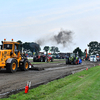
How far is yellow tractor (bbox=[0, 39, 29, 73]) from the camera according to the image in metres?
12.0

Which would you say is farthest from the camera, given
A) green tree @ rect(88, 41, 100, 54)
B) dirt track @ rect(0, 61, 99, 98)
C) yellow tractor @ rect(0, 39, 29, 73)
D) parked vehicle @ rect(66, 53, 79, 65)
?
green tree @ rect(88, 41, 100, 54)

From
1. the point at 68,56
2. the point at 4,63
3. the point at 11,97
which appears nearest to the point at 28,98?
the point at 11,97

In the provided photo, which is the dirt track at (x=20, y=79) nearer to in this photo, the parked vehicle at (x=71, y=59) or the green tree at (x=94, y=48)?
the parked vehicle at (x=71, y=59)

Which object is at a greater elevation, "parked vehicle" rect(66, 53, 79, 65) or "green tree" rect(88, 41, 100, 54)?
"green tree" rect(88, 41, 100, 54)

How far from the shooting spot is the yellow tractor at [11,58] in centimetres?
1200

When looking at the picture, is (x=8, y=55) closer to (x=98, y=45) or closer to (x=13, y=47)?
(x=13, y=47)

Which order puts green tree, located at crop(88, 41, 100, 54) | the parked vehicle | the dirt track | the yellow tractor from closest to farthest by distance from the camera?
the dirt track → the yellow tractor → the parked vehicle → green tree, located at crop(88, 41, 100, 54)

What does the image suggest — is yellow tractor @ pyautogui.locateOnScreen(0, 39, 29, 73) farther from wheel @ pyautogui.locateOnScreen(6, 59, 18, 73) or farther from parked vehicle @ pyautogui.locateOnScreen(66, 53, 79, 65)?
parked vehicle @ pyautogui.locateOnScreen(66, 53, 79, 65)

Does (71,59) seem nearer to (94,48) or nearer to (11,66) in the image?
(11,66)

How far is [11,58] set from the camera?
12406 mm

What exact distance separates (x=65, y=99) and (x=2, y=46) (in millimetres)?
9394

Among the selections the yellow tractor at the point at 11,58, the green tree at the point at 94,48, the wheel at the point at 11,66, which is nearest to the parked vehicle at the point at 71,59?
the yellow tractor at the point at 11,58

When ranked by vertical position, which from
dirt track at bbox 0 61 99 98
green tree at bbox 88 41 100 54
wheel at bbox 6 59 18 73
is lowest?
dirt track at bbox 0 61 99 98

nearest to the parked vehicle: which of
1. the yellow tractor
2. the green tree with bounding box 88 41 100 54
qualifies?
the yellow tractor
